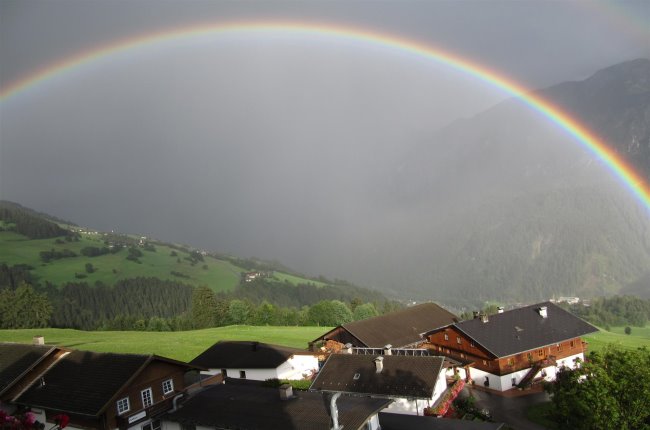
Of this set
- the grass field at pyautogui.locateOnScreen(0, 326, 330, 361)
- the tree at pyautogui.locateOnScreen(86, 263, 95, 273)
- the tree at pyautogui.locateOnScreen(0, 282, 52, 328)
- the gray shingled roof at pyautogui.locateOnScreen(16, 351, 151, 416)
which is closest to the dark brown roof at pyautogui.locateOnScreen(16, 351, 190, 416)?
the gray shingled roof at pyautogui.locateOnScreen(16, 351, 151, 416)

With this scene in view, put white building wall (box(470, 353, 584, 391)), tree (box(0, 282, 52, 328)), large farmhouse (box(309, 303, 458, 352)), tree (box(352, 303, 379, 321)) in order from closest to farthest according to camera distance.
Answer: white building wall (box(470, 353, 584, 391)) → large farmhouse (box(309, 303, 458, 352)) → tree (box(0, 282, 52, 328)) → tree (box(352, 303, 379, 321))

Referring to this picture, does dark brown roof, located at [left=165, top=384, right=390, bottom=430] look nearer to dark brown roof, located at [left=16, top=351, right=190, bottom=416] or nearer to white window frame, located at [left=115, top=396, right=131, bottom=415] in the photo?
white window frame, located at [left=115, top=396, right=131, bottom=415]

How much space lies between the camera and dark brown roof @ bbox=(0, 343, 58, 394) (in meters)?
31.6

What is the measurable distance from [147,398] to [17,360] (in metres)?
10.2

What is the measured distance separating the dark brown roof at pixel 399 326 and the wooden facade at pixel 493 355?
519 cm

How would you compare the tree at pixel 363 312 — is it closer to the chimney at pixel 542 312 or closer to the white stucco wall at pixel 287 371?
the chimney at pixel 542 312

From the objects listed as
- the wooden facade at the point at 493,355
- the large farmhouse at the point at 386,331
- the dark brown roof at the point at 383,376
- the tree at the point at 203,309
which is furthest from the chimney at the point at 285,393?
the tree at the point at 203,309

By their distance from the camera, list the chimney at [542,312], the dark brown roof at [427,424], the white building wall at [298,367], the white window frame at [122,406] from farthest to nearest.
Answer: the chimney at [542,312] → the white building wall at [298,367] → the dark brown roof at [427,424] → the white window frame at [122,406]

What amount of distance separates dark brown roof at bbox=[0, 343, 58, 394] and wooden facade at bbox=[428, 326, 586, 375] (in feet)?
115

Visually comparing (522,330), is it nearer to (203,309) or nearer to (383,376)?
(383,376)

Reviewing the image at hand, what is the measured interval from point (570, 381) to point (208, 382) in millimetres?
23810

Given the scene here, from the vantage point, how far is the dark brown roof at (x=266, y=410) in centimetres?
2636

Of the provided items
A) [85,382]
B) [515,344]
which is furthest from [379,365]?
[85,382]

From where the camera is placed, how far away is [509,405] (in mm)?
39594
